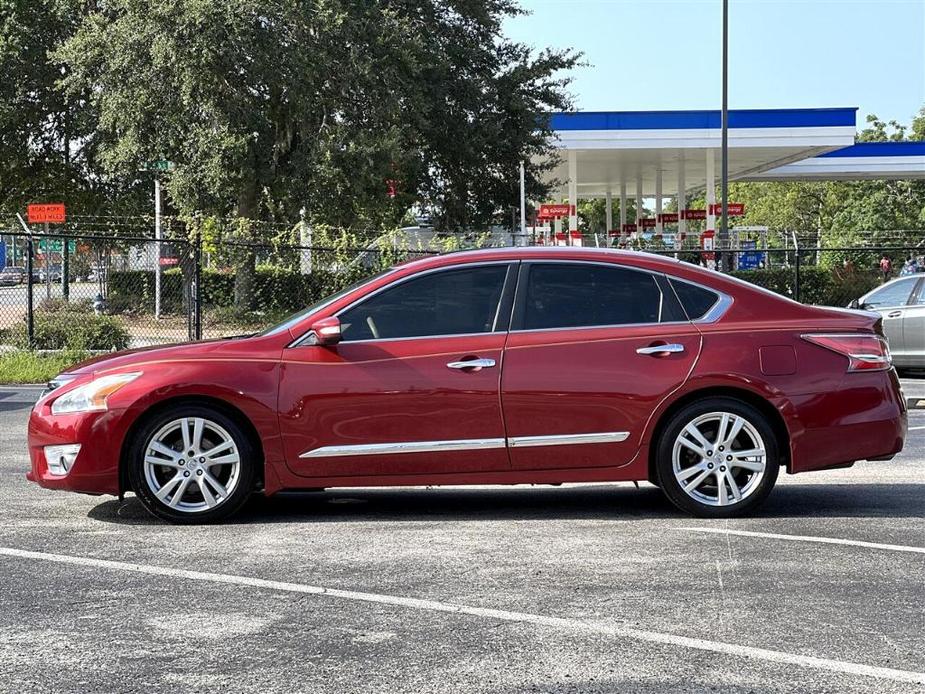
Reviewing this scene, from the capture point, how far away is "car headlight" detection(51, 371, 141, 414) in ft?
22.7

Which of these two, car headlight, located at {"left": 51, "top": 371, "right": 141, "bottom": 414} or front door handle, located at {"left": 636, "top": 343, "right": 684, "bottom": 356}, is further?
front door handle, located at {"left": 636, "top": 343, "right": 684, "bottom": 356}

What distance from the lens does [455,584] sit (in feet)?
18.3

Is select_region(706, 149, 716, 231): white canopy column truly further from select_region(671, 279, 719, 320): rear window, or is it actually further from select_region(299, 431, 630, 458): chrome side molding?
select_region(299, 431, 630, 458): chrome side molding

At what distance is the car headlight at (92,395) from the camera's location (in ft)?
22.7

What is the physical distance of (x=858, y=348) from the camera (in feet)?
23.6

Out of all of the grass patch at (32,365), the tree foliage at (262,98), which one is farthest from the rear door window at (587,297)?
the tree foliage at (262,98)

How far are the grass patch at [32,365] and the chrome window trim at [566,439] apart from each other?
10966 millimetres

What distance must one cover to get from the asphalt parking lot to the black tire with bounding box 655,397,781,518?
0.18m

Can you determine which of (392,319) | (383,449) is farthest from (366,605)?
(392,319)

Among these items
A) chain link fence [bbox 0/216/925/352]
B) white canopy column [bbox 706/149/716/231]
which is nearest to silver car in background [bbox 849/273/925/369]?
chain link fence [bbox 0/216/925/352]

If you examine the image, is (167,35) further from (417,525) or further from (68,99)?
(417,525)

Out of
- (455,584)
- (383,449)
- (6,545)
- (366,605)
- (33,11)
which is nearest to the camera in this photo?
(366,605)

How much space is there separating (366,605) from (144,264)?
23.4m

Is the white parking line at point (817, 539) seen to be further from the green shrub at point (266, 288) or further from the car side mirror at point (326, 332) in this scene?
the green shrub at point (266, 288)
